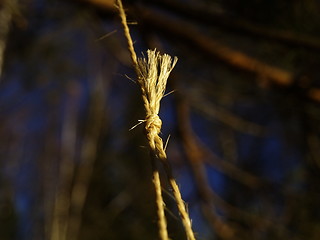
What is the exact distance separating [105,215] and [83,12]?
17.7 inches

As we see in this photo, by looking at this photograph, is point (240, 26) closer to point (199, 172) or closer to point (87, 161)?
point (199, 172)

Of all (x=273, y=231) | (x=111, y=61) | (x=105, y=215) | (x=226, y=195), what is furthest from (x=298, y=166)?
(x=111, y=61)

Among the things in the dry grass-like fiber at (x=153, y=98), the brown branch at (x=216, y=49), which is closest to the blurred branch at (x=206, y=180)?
the brown branch at (x=216, y=49)

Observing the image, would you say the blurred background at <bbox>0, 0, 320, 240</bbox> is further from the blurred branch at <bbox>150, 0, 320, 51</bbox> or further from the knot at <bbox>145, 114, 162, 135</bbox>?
the knot at <bbox>145, 114, 162, 135</bbox>

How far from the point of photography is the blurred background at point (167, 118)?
818 millimetres

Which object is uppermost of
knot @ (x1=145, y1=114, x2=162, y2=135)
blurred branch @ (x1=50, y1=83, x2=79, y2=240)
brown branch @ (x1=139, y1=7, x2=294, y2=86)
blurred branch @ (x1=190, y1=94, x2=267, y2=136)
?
brown branch @ (x1=139, y1=7, x2=294, y2=86)

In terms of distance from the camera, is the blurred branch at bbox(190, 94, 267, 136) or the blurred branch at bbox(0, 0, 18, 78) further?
the blurred branch at bbox(190, 94, 267, 136)

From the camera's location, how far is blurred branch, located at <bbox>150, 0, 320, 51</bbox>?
683 mm

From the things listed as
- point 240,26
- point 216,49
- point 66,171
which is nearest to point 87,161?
point 66,171

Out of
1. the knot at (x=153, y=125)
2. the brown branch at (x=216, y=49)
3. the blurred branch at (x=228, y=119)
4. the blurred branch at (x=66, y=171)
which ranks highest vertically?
the brown branch at (x=216, y=49)

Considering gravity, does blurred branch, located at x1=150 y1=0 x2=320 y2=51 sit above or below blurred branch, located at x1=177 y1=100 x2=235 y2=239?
above

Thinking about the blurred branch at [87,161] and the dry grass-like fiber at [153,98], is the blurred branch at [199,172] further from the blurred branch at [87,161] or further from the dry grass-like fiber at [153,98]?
the dry grass-like fiber at [153,98]

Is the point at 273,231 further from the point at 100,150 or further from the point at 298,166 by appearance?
the point at 100,150

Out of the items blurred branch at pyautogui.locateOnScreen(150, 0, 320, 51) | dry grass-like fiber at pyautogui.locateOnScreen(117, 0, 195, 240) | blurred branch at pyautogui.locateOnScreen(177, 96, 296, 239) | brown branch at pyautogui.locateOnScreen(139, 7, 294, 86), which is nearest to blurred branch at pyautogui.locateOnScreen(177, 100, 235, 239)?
blurred branch at pyautogui.locateOnScreen(177, 96, 296, 239)
